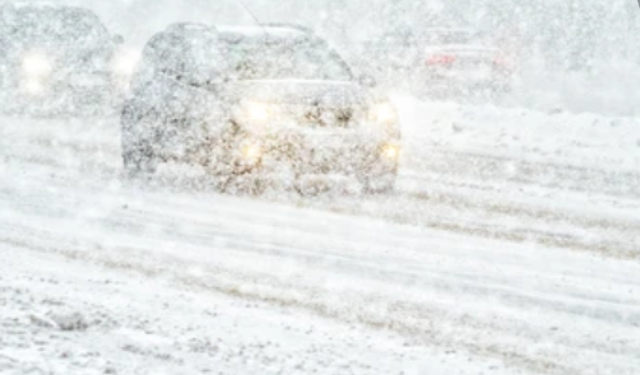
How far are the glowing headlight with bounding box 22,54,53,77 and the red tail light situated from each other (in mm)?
9014

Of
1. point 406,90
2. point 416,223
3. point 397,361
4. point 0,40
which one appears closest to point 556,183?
point 416,223

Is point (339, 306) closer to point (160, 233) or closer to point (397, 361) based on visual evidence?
point (397, 361)

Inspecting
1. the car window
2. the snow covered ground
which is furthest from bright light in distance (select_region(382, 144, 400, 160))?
the car window

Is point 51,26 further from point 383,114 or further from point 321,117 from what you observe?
point 321,117

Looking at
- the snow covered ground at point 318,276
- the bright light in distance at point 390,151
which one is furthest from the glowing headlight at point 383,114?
the snow covered ground at point 318,276

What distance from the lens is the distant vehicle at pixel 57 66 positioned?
2170 cm

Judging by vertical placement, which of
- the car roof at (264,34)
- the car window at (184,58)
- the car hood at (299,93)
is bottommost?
the car hood at (299,93)

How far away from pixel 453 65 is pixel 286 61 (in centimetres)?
1403

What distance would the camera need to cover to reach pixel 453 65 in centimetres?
2783

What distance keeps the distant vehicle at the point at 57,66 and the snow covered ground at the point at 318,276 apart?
638 cm

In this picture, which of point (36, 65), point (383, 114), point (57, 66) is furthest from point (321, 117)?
point (36, 65)

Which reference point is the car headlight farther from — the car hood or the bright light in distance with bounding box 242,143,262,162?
the bright light in distance with bounding box 242,143,262,162

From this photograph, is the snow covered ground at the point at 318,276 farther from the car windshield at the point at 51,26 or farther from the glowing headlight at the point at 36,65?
the car windshield at the point at 51,26

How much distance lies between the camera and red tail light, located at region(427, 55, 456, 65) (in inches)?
1095
